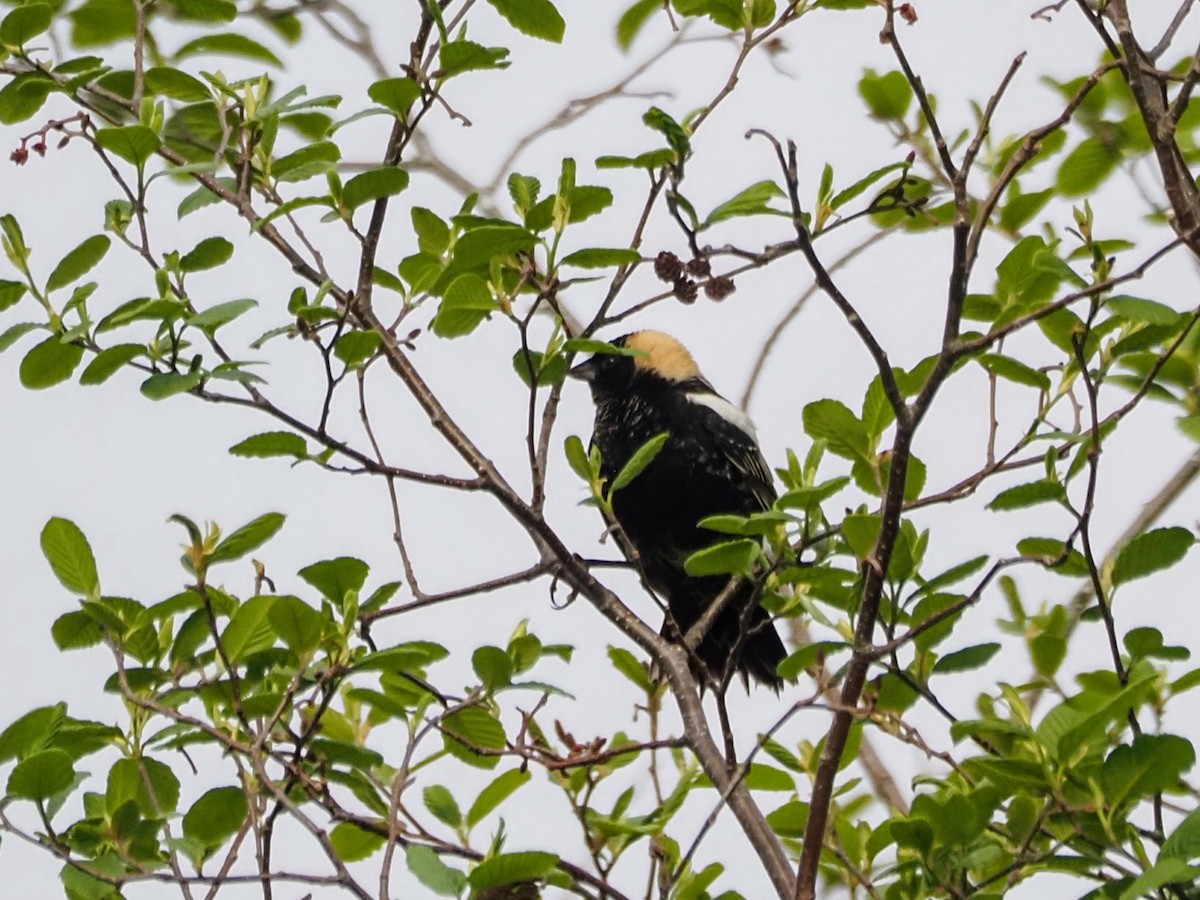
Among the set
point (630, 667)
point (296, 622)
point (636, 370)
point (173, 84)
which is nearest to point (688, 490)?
point (636, 370)

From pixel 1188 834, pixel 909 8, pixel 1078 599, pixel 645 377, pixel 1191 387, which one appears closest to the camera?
pixel 1188 834

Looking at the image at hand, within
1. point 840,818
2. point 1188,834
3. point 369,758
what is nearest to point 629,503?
point 840,818

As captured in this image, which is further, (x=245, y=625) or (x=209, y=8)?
(x=209, y=8)

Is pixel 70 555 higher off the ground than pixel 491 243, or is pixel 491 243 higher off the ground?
pixel 491 243

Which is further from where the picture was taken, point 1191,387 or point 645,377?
point 645,377

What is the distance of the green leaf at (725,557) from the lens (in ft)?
4.91

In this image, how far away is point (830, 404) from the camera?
63.2 inches

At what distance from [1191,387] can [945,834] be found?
1.94ft

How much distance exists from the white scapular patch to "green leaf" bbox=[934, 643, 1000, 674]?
1.75m

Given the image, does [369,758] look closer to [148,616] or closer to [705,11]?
[148,616]

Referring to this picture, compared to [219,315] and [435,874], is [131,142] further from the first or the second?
[435,874]

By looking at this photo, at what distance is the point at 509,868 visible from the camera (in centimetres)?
138

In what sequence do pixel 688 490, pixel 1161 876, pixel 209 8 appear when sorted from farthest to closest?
1. pixel 688 490
2. pixel 209 8
3. pixel 1161 876

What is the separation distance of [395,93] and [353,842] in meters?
0.84
